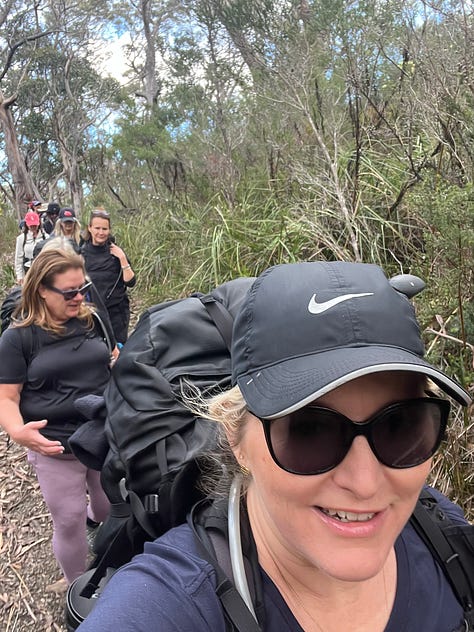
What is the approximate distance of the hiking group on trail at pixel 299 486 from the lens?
895 millimetres

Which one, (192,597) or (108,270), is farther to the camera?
(108,270)

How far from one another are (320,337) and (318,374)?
0.09 metres

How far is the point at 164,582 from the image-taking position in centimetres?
92

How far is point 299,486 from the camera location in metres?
0.91

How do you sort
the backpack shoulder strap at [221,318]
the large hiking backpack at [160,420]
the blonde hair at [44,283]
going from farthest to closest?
the blonde hair at [44,283], the backpack shoulder strap at [221,318], the large hiking backpack at [160,420]

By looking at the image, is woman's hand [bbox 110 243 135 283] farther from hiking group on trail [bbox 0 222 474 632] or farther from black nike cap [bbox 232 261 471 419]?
black nike cap [bbox 232 261 471 419]

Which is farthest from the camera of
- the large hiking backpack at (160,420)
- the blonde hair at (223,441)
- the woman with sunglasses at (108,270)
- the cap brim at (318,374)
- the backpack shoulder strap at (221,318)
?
the woman with sunglasses at (108,270)

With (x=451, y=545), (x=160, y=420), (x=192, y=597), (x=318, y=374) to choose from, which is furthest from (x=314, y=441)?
(x=160, y=420)

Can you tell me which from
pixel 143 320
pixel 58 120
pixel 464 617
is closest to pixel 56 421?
pixel 143 320

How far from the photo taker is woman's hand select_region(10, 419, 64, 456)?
2.22m

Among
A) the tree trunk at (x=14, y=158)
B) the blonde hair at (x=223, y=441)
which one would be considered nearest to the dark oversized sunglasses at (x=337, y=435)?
the blonde hair at (x=223, y=441)

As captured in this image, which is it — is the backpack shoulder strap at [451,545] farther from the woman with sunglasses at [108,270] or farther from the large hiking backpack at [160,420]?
the woman with sunglasses at [108,270]

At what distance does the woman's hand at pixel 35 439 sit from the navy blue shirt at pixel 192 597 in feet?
4.55

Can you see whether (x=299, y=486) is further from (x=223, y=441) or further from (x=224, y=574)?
(x=223, y=441)
